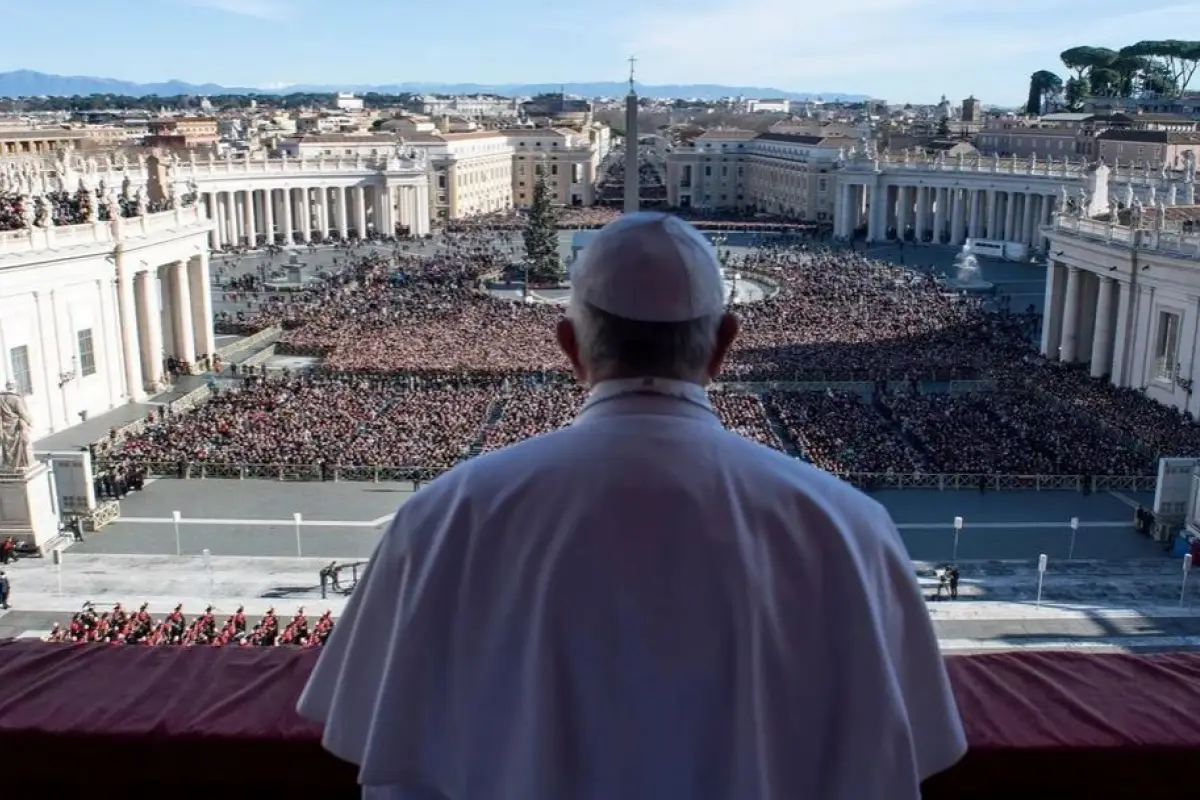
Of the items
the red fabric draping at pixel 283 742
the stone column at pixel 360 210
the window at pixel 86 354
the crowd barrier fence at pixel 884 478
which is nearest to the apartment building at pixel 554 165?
the stone column at pixel 360 210

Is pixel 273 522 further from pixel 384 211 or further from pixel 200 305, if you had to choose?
pixel 384 211

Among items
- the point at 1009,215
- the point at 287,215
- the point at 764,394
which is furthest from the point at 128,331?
the point at 1009,215

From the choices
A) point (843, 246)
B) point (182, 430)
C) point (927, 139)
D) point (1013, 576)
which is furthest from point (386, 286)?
point (927, 139)

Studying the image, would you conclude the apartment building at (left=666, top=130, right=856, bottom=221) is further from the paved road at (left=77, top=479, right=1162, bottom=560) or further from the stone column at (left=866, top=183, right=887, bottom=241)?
the paved road at (left=77, top=479, right=1162, bottom=560)

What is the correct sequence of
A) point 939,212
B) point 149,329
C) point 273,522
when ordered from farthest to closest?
point 939,212, point 149,329, point 273,522

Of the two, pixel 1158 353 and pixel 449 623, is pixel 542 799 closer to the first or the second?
pixel 449 623

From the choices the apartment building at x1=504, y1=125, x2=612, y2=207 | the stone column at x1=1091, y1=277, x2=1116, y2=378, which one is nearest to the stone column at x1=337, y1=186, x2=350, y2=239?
the apartment building at x1=504, y1=125, x2=612, y2=207

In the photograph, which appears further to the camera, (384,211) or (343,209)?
(384,211)
